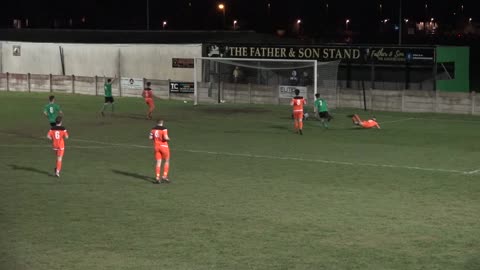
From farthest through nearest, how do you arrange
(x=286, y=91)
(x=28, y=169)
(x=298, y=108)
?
(x=286, y=91), (x=298, y=108), (x=28, y=169)

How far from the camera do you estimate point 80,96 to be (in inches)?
2247

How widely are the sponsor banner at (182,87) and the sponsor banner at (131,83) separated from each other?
2.85 m

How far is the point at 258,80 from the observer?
176 ft

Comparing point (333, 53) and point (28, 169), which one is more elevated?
point (333, 53)

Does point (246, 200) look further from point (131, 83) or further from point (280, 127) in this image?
point (131, 83)

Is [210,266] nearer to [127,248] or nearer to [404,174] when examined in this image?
[127,248]

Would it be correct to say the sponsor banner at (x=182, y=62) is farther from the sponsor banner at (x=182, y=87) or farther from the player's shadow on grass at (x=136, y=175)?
the player's shadow on grass at (x=136, y=175)

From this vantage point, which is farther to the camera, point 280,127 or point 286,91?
point 286,91

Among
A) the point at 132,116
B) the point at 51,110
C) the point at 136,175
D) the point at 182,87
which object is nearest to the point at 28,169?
the point at 136,175

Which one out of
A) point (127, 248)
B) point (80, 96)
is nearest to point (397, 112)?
point (80, 96)

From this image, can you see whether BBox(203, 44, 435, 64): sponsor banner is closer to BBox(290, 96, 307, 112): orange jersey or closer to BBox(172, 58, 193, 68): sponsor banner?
BBox(172, 58, 193, 68): sponsor banner

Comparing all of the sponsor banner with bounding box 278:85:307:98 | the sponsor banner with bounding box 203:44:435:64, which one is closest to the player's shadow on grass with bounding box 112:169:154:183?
the sponsor banner with bounding box 278:85:307:98

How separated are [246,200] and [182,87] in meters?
33.8

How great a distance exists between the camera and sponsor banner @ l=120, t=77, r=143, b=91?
182 ft
